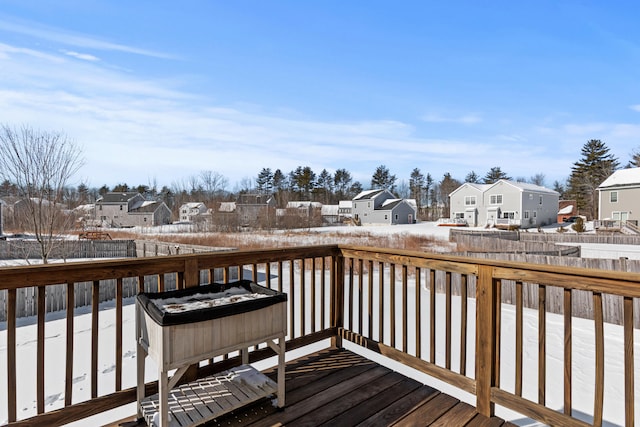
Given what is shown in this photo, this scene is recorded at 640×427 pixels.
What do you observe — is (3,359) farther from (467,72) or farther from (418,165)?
(418,165)

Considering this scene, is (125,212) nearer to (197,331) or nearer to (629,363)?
(197,331)

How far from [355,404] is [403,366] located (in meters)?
1.91

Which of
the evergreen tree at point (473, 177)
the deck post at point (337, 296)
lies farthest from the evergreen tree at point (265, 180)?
the deck post at point (337, 296)

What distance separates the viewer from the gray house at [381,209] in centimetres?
3778

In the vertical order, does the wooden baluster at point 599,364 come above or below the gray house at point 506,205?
below

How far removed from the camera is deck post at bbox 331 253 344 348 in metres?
3.35

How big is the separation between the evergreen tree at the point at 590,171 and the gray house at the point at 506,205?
7450 mm

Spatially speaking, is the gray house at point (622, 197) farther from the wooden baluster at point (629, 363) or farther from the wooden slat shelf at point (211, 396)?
the wooden slat shelf at point (211, 396)

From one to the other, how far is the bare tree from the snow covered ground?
9.51 ft

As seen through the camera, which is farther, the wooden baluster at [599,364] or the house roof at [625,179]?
the house roof at [625,179]

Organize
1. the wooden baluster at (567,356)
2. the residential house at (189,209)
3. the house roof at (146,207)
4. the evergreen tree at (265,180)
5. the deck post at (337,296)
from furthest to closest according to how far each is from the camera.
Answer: the evergreen tree at (265,180)
the residential house at (189,209)
the house roof at (146,207)
the deck post at (337,296)
the wooden baluster at (567,356)

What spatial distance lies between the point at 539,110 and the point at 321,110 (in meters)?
11.2

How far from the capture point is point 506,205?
1244 inches

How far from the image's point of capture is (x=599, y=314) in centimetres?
177
